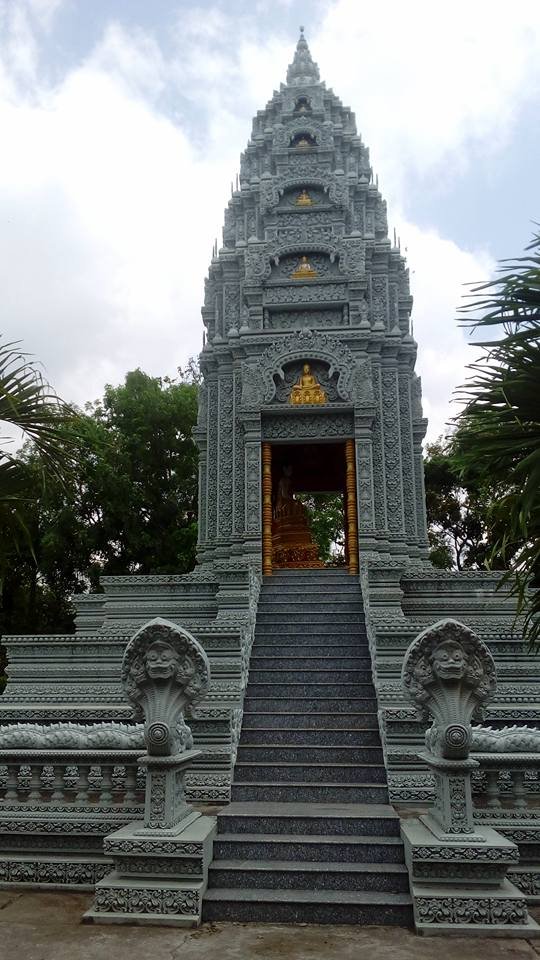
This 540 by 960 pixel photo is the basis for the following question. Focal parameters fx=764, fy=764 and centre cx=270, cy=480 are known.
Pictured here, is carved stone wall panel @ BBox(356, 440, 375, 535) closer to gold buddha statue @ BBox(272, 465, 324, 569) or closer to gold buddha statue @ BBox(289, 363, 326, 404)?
gold buddha statue @ BBox(289, 363, 326, 404)

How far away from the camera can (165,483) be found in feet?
82.7

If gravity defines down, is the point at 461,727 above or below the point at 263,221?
below

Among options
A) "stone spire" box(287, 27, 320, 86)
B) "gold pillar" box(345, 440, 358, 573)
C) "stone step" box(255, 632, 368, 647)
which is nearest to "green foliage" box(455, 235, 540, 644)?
"stone step" box(255, 632, 368, 647)

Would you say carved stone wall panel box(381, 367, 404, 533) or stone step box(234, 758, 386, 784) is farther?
carved stone wall panel box(381, 367, 404, 533)

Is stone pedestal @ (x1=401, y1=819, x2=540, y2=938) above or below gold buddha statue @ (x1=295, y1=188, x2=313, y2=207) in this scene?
below

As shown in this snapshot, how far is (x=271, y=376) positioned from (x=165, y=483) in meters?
13.2

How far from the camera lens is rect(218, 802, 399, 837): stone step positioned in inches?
215

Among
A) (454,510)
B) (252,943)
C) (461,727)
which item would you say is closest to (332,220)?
(461,727)

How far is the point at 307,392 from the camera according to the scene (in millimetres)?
12570

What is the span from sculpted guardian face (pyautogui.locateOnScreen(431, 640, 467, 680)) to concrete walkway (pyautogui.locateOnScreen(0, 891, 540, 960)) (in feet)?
4.75

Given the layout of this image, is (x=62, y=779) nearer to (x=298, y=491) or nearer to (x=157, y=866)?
(x=157, y=866)

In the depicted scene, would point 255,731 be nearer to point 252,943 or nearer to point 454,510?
point 252,943

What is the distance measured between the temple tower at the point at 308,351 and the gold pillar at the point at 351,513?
2 centimetres

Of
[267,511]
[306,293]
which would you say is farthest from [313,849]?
[306,293]
